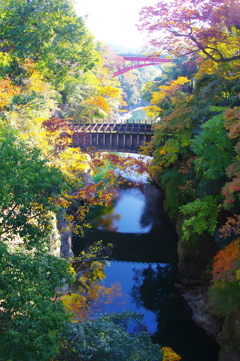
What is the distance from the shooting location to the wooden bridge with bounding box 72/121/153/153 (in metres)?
23.2

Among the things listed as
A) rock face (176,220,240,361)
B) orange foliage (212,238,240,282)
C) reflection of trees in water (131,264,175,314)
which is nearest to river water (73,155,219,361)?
reflection of trees in water (131,264,175,314)

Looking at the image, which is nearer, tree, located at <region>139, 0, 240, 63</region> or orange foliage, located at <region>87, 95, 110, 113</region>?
tree, located at <region>139, 0, 240, 63</region>

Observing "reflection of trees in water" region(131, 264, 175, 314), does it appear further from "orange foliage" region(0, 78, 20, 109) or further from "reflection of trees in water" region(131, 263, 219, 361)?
"orange foliage" region(0, 78, 20, 109)

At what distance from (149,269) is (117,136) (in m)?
11.4

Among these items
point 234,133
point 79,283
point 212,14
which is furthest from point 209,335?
point 212,14

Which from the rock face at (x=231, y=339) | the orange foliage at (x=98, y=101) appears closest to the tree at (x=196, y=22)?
the rock face at (x=231, y=339)

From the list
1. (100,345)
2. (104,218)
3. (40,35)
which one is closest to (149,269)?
(104,218)

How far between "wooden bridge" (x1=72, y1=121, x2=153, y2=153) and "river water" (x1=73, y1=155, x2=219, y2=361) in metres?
4.88

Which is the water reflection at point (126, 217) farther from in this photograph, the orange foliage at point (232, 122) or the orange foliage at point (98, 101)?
the orange foliage at point (232, 122)

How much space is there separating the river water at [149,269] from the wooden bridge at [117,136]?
16.0 feet

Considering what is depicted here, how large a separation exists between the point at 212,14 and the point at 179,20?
52.4 inches

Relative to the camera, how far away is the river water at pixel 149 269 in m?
11.7

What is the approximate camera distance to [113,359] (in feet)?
20.0

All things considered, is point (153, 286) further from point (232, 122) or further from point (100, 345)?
point (100, 345)
